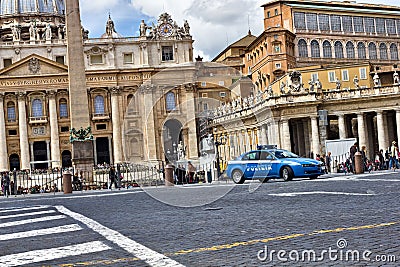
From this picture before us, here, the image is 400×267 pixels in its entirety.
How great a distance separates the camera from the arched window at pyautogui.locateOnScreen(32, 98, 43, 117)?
91.5 m

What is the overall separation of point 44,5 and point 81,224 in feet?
332

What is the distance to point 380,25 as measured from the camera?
270 feet

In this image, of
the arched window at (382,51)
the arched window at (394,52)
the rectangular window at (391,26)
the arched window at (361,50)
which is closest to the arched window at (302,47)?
the arched window at (361,50)

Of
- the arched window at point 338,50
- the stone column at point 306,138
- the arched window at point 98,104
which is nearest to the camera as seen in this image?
the stone column at point 306,138

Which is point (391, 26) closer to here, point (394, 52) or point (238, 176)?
point (394, 52)

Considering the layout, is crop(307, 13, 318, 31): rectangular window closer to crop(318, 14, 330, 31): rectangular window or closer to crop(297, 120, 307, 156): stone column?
crop(318, 14, 330, 31): rectangular window

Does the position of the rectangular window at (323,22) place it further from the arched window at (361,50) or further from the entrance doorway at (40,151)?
the entrance doorway at (40,151)

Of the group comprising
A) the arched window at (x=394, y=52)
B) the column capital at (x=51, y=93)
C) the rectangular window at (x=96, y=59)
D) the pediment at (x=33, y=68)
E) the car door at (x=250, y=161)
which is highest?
the rectangular window at (x=96, y=59)

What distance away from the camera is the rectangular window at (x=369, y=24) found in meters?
81.3

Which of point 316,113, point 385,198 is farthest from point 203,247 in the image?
point 316,113

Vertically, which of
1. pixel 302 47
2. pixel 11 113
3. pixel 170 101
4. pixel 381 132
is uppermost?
pixel 302 47

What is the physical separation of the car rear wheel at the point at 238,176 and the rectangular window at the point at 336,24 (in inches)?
2089

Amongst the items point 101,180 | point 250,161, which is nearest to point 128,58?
point 101,180

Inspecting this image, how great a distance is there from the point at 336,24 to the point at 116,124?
31500mm
